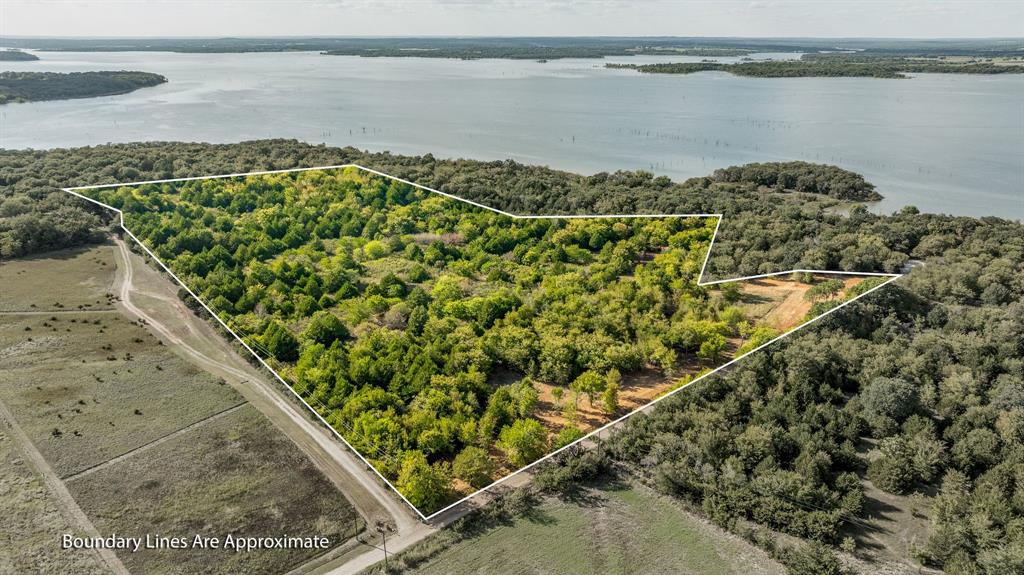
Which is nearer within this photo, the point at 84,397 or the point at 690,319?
the point at 690,319

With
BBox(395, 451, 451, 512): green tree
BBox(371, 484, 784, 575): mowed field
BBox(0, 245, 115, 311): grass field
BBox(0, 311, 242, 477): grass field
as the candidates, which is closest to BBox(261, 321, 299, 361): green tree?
BBox(395, 451, 451, 512): green tree

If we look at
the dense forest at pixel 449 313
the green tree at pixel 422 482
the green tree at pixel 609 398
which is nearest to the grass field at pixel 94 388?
the dense forest at pixel 449 313

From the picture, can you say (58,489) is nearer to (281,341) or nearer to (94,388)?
(94,388)

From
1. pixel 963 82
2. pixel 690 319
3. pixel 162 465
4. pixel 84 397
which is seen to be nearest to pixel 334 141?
pixel 84 397

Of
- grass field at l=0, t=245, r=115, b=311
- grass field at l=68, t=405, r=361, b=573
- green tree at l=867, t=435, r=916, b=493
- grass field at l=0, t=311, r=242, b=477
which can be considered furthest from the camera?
grass field at l=0, t=245, r=115, b=311

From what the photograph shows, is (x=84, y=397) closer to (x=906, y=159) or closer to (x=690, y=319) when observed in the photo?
(x=690, y=319)

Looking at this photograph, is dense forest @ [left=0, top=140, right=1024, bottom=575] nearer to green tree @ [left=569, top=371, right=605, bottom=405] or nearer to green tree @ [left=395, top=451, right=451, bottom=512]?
green tree @ [left=569, top=371, right=605, bottom=405]
